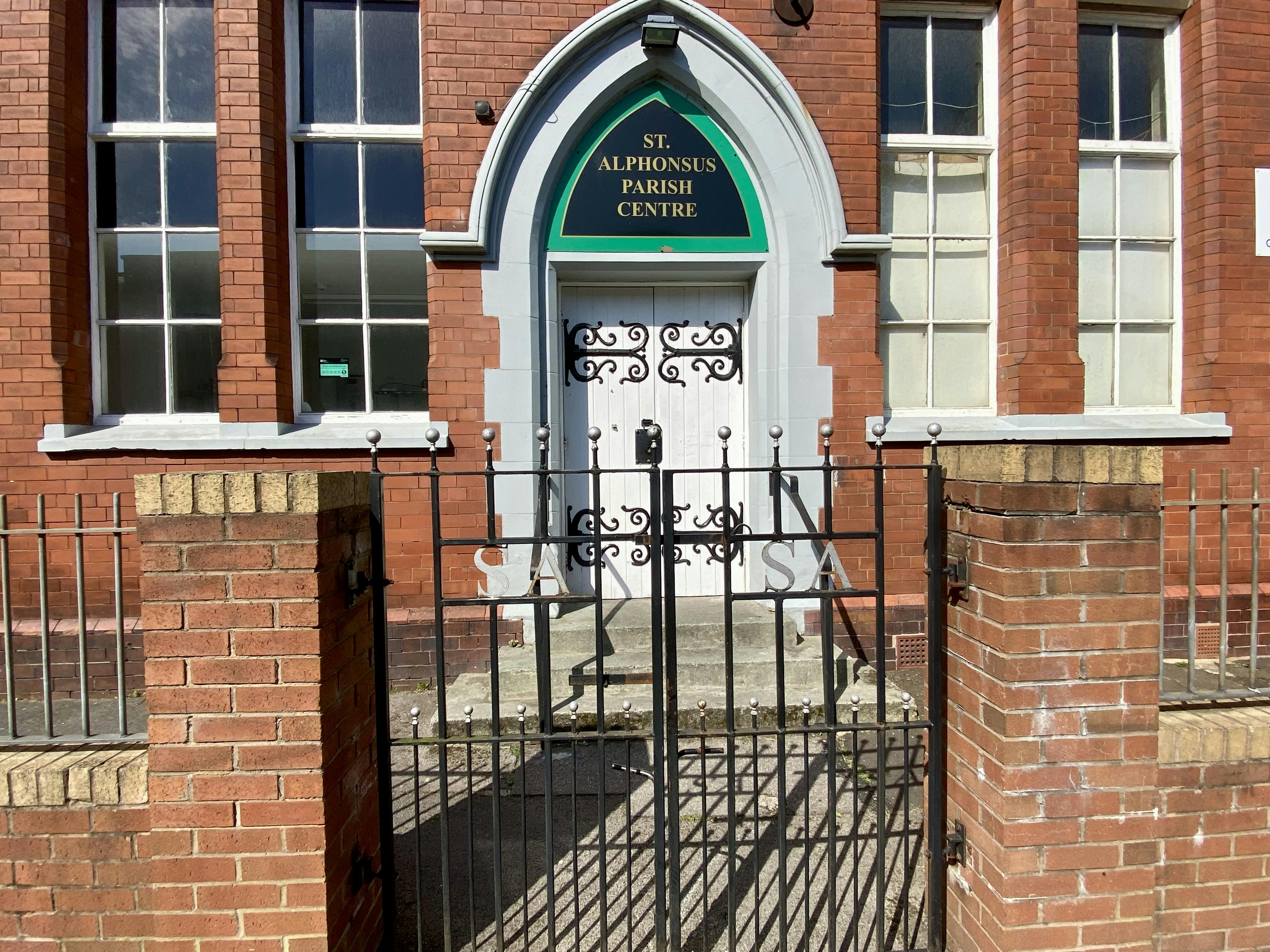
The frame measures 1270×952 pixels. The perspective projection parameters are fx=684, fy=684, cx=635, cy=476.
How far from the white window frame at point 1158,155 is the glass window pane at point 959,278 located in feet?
2.70

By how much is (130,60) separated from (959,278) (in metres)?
6.33

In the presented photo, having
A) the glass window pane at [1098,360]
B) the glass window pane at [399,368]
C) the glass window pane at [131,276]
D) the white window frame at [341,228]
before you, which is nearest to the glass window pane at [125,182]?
the glass window pane at [131,276]

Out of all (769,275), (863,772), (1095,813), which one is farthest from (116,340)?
(1095,813)

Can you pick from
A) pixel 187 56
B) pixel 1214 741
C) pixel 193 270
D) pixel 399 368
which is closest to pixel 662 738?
pixel 1214 741

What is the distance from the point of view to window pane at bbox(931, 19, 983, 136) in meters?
5.25

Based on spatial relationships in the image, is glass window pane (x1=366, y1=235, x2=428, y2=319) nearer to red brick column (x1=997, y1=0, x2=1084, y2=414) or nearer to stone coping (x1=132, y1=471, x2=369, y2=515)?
stone coping (x1=132, y1=471, x2=369, y2=515)

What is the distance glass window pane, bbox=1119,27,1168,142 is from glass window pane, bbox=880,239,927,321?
1.94m

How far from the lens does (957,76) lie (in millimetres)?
5273

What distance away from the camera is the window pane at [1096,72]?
536 cm

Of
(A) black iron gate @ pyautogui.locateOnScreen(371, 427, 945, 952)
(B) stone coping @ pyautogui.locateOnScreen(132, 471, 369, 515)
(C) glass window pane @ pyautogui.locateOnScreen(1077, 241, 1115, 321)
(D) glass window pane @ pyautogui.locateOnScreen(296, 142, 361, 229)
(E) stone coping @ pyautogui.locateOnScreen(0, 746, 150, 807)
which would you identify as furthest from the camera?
(C) glass window pane @ pyautogui.locateOnScreen(1077, 241, 1115, 321)

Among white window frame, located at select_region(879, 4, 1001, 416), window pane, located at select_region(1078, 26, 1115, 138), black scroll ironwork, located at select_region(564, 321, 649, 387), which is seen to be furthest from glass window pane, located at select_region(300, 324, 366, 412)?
window pane, located at select_region(1078, 26, 1115, 138)

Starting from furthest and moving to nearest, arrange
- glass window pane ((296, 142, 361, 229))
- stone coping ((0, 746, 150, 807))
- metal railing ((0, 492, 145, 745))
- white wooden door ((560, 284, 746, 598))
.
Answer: white wooden door ((560, 284, 746, 598)), glass window pane ((296, 142, 361, 229)), metal railing ((0, 492, 145, 745)), stone coping ((0, 746, 150, 807))

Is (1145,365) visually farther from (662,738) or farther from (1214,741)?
(662,738)

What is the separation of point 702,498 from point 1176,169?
15.0ft
